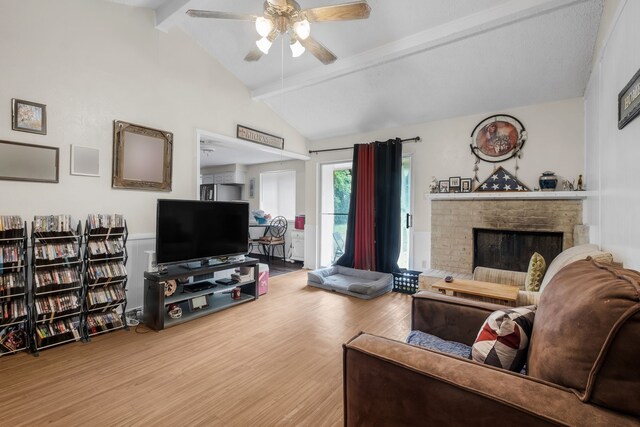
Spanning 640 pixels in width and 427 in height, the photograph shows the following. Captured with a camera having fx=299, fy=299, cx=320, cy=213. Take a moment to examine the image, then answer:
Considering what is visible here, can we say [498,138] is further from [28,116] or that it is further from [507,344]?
[28,116]

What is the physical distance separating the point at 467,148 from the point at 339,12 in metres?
2.76

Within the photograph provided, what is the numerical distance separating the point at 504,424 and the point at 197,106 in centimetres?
407

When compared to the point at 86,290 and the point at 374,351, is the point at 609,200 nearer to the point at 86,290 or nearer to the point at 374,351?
the point at 374,351

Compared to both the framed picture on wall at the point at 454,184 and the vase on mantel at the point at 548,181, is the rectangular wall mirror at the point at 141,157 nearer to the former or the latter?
the framed picture on wall at the point at 454,184

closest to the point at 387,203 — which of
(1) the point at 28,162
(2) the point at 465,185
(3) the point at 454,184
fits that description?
(3) the point at 454,184

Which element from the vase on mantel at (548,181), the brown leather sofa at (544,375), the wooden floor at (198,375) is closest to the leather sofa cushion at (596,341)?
the brown leather sofa at (544,375)

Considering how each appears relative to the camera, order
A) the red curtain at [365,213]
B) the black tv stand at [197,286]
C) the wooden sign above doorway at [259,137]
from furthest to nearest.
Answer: the red curtain at [365,213] → the wooden sign above doorway at [259,137] → the black tv stand at [197,286]

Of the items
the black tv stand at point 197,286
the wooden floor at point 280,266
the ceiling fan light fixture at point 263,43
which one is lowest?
the wooden floor at point 280,266

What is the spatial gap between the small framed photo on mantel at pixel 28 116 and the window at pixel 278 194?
4761 millimetres

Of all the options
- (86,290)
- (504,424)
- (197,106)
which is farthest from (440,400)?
(197,106)

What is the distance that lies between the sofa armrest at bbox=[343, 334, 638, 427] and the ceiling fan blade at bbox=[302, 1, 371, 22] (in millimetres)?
2087

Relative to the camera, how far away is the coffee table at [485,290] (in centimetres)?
241

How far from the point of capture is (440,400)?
3.18 ft

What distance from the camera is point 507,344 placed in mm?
1163
